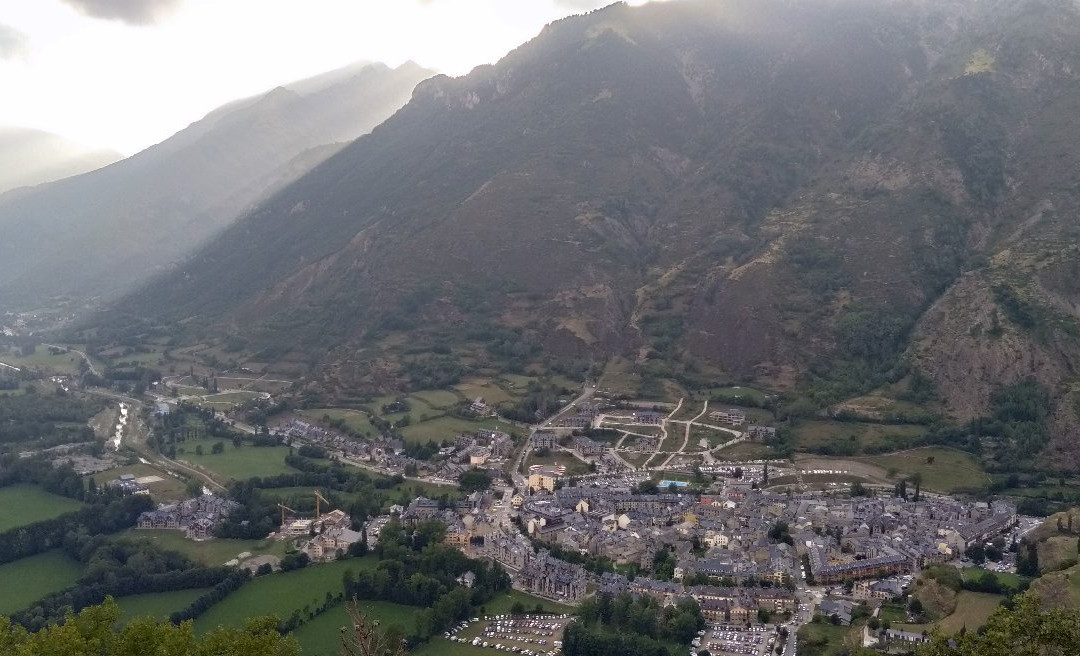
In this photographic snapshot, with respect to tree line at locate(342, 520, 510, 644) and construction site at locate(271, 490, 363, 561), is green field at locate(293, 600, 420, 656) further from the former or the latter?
construction site at locate(271, 490, 363, 561)

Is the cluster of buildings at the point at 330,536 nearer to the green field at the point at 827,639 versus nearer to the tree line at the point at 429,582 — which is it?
the tree line at the point at 429,582

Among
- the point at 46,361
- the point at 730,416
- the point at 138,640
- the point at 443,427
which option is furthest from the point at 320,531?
the point at 46,361

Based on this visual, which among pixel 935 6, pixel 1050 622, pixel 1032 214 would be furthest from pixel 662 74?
pixel 1050 622

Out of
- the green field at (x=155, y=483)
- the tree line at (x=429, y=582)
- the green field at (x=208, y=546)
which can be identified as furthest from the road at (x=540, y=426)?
the green field at (x=155, y=483)

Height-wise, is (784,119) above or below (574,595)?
above

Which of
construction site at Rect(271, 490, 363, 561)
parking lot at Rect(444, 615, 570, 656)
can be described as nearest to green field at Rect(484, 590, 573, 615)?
parking lot at Rect(444, 615, 570, 656)

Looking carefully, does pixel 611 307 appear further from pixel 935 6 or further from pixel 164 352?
pixel 935 6

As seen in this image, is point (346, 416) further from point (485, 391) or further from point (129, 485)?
point (129, 485)
